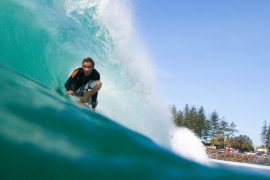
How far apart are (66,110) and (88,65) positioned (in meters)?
2.03

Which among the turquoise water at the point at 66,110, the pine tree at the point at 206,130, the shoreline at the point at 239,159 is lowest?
the turquoise water at the point at 66,110

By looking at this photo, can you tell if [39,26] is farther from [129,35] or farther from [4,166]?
[4,166]

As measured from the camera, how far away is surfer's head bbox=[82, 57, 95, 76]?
6378 millimetres

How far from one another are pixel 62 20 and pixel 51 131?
5707 millimetres

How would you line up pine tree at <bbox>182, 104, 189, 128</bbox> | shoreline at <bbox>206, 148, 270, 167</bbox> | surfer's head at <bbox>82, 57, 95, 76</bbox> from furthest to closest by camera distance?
pine tree at <bbox>182, 104, 189, 128</bbox>
shoreline at <bbox>206, 148, 270, 167</bbox>
surfer's head at <bbox>82, 57, 95, 76</bbox>

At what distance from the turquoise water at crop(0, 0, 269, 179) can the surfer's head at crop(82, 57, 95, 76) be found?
0.57 metres

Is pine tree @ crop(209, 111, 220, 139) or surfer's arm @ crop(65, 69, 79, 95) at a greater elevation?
pine tree @ crop(209, 111, 220, 139)

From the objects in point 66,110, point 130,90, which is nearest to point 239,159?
point 130,90

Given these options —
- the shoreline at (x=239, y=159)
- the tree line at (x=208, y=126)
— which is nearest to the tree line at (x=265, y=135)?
the tree line at (x=208, y=126)

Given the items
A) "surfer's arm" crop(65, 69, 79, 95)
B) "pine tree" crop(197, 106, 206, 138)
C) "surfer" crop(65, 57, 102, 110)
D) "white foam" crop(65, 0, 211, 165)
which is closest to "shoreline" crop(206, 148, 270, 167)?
"white foam" crop(65, 0, 211, 165)

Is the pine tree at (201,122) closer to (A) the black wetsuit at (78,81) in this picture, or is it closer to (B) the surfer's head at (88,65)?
(A) the black wetsuit at (78,81)

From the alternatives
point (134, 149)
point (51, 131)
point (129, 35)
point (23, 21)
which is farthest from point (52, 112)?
point (129, 35)

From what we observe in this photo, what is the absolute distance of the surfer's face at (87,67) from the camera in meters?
6.39

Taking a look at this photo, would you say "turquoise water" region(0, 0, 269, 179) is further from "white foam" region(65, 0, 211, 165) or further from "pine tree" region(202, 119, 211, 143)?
"pine tree" region(202, 119, 211, 143)
